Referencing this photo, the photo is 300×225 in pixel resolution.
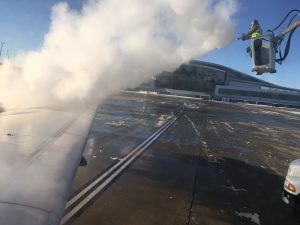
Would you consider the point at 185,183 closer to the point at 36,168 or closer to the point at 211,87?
the point at 36,168

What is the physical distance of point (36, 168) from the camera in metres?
5.99

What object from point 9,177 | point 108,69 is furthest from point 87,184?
point 108,69

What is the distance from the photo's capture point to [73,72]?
850 inches

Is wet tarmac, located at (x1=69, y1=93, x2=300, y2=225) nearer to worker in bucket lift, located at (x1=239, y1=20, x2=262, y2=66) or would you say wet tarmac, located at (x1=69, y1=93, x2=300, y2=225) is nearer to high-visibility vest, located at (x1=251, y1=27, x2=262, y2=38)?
worker in bucket lift, located at (x1=239, y1=20, x2=262, y2=66)

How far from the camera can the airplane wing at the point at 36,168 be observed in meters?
4.39

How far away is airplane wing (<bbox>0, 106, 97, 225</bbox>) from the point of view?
14.4 feet

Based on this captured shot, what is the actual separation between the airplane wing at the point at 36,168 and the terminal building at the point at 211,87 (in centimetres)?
11896

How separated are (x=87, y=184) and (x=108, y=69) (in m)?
13.6

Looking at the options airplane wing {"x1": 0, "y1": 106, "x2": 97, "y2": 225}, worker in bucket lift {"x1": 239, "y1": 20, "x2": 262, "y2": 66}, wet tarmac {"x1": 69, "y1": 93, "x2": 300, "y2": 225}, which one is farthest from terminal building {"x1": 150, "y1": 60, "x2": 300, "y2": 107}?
airplane wing {"x1": 0, "y1": 106, "x2": 97, "y2": 225}

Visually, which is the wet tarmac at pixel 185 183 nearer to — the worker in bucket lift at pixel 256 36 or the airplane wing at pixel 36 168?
the airplane wing at pixel 36 168

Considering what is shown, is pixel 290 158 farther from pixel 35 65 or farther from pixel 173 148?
pixel 35 65

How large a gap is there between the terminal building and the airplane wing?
119 meters

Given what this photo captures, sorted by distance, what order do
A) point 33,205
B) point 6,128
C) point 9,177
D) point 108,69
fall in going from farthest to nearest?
point 108,69 → point 6,128 → point 9,177 → point 33,205

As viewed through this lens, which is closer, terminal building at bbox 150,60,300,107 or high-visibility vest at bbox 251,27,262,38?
high-visibility vest at bbox 251,27,262,38
